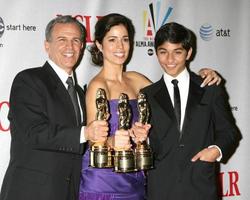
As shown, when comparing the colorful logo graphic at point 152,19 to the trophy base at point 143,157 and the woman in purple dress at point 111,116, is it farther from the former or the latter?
the trophy base at point 143,157

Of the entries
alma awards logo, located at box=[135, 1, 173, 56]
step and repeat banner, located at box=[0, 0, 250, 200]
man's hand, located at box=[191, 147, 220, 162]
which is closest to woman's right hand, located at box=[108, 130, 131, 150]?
man's hand, located at box=[191, 147, 220, 162]

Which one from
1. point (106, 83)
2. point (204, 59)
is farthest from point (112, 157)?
point (204, 59)

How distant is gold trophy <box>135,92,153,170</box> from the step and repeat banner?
892 millimetres

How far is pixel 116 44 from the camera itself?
1983 millimetres

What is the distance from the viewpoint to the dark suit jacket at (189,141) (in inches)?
72.6

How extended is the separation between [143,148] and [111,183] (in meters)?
0.34

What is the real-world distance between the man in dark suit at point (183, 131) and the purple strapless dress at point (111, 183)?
0.34 ft

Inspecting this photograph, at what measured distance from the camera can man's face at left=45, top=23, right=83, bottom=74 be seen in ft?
6.48

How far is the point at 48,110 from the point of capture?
5.93ft

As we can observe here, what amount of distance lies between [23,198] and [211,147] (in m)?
0.90

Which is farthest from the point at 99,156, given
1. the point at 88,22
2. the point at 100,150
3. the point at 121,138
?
the point at 88,22

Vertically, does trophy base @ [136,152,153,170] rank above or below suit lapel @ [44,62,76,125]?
below

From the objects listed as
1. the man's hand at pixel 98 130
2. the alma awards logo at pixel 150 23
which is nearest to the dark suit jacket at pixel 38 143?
the man's hand at pixel 98 130

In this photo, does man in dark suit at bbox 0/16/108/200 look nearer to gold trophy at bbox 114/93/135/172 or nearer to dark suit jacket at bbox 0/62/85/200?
dark suit jacket at bbox 0/62/85/200
